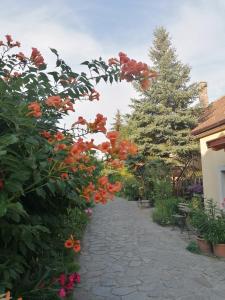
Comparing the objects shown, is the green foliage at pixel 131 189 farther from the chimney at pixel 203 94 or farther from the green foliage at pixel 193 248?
the green foliage at pixel 193 248

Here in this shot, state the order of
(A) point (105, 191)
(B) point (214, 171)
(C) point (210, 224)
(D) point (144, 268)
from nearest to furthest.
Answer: (A) point (105, 191) → (D) point (144, 268) → (C) point (210, 224) → (B) point (214, 171)

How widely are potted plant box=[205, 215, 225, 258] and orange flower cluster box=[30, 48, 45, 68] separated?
557 centimetres

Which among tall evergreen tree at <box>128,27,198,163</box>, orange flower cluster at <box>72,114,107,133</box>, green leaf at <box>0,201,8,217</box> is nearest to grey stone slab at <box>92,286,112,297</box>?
orange flower cluster at <box>72,114,107,133</box>

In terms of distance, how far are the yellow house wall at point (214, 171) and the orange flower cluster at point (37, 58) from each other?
6.99m

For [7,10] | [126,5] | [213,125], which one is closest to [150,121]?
[213,125]

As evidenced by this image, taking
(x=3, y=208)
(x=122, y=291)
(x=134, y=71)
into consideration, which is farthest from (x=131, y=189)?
(x=3, y=208)

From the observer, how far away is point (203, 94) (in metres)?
21.1

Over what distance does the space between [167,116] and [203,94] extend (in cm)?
322

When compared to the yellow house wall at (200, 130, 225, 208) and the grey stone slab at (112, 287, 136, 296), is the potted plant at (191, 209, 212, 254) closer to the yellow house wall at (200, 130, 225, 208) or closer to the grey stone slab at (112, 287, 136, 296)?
the yellow house wall at (200, 130, 225, 208)

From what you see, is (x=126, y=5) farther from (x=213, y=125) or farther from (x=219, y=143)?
(x=213, y=125)

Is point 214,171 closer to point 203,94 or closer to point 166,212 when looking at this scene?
point 166,212

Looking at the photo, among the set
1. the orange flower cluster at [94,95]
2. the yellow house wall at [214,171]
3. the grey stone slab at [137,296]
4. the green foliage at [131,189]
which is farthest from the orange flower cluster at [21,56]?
the green foliage at [131,189]

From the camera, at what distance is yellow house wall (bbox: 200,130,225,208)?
9.18 meters

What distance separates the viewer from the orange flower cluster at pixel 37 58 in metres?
3.00
